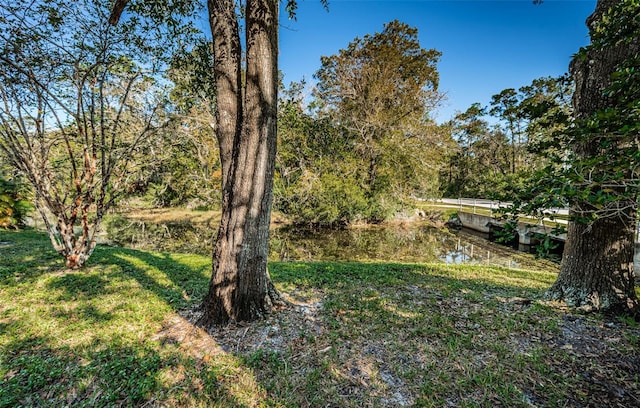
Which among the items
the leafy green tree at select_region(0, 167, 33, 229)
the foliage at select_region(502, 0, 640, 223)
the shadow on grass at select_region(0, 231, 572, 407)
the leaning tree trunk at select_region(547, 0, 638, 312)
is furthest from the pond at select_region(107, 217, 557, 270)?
the foliage at select_region(502, 0, 640, 223)

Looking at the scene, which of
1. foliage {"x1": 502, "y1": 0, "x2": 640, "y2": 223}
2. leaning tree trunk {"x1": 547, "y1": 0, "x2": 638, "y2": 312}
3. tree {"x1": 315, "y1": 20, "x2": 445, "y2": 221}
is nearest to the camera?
foliage {"x1": 502, "y1": 0, "x2": 640, "y2": 223}

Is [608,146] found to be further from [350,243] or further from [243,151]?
[350,243]

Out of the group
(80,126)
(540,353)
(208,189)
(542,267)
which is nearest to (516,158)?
(542,267)

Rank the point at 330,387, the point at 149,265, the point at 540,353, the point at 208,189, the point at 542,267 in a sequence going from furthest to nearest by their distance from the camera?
the point at 208,189, the point at 542,267, the point at 149,265, the point at 540,353, the point at 330,387

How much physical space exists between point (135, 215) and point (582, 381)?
2194cm

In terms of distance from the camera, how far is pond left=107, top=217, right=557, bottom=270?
9572 mm

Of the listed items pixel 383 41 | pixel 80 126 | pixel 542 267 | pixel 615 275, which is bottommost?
pixel 542 267

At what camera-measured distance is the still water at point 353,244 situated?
9.60 meters

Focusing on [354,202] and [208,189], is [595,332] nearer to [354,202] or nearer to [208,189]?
[354,202]

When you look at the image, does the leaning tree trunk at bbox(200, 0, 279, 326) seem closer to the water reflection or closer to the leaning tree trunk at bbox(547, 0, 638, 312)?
the leaning tree trunk at bbox(547, 0, 638, 312)

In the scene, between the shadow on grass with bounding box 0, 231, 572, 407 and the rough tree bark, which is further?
the rough tree bark

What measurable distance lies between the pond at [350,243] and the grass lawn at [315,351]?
5.44 meters

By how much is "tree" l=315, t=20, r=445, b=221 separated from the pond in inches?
118

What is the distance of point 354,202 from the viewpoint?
1545cm
